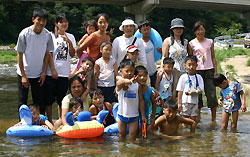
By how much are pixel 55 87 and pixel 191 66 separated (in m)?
2.38

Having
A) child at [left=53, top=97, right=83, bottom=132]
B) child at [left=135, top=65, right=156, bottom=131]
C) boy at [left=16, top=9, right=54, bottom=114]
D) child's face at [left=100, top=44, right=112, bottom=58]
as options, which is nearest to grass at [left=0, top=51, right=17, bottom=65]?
boy at [left=16, top=9, right=54, bottom=114]

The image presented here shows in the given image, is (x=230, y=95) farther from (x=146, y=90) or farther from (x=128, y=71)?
(x=128, y=71)

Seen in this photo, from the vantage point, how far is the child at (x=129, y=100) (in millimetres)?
5375

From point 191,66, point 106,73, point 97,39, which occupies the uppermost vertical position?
point 97,39

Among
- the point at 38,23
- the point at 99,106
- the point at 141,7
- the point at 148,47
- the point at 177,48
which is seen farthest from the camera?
the point at 141,7

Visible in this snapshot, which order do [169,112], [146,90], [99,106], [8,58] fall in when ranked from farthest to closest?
[8,58] → [99,106] → [169,112] → [146,90]

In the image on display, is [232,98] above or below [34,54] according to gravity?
below

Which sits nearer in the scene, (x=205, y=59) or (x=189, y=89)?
(x=189, y=89)

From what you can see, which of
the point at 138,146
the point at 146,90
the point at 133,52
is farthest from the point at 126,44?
the point at 138,146

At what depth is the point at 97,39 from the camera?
6598mm

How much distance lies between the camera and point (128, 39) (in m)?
6.53

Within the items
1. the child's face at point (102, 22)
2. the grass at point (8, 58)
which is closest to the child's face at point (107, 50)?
the child's face at point (102, 22)

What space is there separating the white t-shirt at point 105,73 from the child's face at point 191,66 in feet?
4.24

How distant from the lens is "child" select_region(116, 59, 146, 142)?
538 cm
